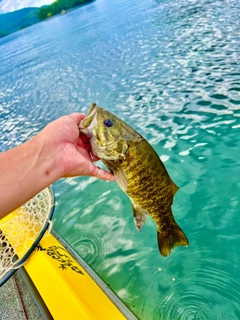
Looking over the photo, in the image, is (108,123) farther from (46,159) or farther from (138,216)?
(138,216)

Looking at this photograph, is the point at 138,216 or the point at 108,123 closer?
the point at 108,123

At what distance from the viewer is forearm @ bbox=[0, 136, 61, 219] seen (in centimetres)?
147

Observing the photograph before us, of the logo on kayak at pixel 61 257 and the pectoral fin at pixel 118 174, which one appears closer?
the pectoral fin at pixel 118 174

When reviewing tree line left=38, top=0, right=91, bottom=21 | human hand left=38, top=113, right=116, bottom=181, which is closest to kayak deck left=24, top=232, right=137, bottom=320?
human hand left=38, top=113, right=116, bottom=181

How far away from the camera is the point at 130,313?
235 cm

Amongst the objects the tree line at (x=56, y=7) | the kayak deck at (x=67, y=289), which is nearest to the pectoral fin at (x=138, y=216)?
the kayak deck at (x=67, y=289)

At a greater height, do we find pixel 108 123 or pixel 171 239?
pixel 108 123

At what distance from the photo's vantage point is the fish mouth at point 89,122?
193cm

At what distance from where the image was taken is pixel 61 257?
2688mm

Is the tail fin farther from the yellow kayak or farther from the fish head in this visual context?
the fish head

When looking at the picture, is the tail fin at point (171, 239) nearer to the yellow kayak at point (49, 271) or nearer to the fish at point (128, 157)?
the fish at point (128, 157)

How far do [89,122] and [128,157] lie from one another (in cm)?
33

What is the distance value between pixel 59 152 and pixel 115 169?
463 mm

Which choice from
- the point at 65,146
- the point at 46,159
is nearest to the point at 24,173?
the point at 46,159
